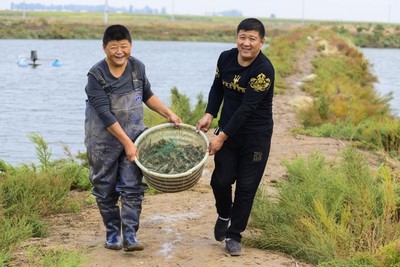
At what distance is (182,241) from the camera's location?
6938 mm

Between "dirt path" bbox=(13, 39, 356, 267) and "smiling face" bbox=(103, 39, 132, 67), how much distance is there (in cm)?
143

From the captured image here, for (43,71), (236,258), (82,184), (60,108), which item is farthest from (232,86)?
(43,71)

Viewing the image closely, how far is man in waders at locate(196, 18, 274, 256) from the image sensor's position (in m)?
6.30

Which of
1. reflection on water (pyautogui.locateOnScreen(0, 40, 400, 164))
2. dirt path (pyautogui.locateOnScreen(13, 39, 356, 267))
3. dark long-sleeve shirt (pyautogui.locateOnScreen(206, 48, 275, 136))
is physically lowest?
reflection on water (pyautogui.locateOnScreen(0, 40, 400, 164))

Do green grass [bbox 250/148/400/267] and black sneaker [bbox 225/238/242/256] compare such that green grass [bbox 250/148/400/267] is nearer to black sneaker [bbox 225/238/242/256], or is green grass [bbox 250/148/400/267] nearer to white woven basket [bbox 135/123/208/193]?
black sneaker [bbox 225/238/242/256]

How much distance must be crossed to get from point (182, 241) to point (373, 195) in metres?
1.65

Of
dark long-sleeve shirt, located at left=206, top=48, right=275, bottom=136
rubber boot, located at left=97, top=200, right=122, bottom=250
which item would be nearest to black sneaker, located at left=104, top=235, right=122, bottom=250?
rubber boot, located at left=97, top=200, right=122, bottom=250

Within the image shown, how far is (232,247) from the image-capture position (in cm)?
650

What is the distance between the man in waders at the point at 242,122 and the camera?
6.30 m

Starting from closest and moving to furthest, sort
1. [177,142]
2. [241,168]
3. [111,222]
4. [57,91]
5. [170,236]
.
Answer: [241,168], [111,222], [177,142], [170,236], [57,91]

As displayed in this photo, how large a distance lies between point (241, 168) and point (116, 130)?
105 cm

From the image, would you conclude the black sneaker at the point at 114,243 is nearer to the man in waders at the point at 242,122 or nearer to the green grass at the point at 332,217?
the man in waders at the point at 242,122

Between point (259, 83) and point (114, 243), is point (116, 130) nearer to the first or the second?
point (114, 243)

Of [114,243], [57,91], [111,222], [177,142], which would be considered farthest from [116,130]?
[57,91]
